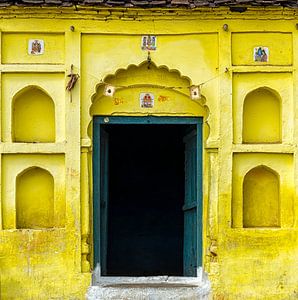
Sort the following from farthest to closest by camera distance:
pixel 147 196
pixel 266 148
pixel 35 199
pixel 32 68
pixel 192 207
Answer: pixel 147 196
pixel 192 207
pixel 35 199
pixel 266 148
pixel 32 68

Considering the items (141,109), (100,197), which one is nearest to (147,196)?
(100,197)

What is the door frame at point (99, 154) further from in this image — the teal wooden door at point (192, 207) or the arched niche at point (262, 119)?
the arched niche at point (262, 119)

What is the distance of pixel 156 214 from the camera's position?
13180 mm

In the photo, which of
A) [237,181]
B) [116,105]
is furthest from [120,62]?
[237,181]

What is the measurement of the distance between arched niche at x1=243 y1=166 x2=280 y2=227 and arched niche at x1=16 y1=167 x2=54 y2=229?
2235 millimetres

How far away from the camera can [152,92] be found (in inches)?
356

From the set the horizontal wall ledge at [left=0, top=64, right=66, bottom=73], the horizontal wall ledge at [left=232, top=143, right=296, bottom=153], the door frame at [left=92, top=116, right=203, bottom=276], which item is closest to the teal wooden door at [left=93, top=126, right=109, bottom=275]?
the door frame at [left=92, top=116, right=203, bottom=276]

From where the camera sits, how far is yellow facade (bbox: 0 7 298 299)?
877 centimetres

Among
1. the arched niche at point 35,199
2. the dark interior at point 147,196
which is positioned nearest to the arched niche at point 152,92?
the arched niche at point 35,199

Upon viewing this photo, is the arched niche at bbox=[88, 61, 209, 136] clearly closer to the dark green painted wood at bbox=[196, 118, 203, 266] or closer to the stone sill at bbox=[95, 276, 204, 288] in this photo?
the dark green painted wood at bbox=[196, 118, 203, 266]

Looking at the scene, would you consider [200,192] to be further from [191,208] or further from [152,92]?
[152,92]

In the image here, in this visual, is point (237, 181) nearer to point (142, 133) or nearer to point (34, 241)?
point (34, 241)

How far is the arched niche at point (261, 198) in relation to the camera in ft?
29.7

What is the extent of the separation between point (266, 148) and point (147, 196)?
4.62 m
